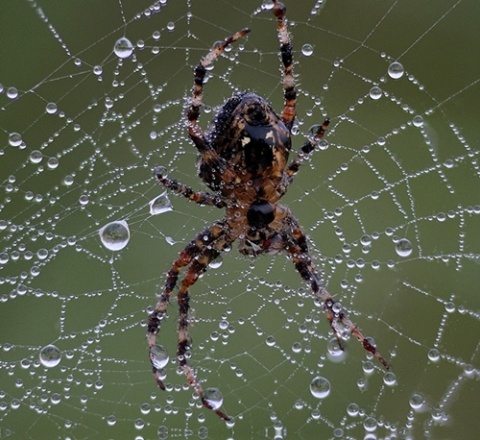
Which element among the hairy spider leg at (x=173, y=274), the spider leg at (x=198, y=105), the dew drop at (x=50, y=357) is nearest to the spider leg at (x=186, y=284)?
the hairy spider leg at (x=173, y=274)

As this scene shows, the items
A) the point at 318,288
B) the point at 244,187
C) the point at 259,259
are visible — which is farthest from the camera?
the point at 259,259

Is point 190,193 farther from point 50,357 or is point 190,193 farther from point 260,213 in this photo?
point 50,357

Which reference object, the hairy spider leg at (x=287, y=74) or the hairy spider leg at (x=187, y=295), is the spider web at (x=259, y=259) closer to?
the hairy spider leg at (x=187, y=295)

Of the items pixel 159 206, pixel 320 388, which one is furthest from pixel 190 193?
pixel 320 388

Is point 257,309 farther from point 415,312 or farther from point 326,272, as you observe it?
point 415,312

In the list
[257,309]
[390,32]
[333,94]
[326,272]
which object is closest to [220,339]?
[257,309]

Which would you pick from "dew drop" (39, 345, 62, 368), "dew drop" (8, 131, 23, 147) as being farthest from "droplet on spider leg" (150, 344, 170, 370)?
"dew drop" (8, 131, 23, 147)
